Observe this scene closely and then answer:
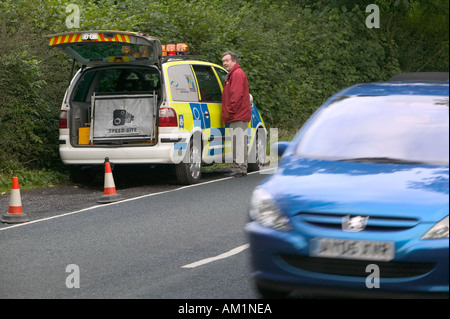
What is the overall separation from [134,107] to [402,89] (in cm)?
734

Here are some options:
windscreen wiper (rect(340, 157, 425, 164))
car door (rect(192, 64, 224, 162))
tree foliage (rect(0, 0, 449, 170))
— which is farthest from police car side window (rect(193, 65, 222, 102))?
windscreen wiper (rect(340, 157, 425, 164))

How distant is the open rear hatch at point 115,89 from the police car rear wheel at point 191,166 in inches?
25.4

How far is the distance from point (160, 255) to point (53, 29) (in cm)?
895

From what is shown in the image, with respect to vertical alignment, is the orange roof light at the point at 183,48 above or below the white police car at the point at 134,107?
above

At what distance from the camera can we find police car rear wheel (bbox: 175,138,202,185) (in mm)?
14009

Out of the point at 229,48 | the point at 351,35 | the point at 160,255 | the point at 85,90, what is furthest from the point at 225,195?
the point at 351,35

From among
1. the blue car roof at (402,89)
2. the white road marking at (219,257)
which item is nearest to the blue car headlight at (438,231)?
the blue car roof at (402,89)

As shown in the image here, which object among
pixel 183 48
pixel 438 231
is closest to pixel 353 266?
pixel 438 231

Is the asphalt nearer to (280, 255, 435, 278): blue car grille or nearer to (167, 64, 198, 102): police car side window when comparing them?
(167, 64, 198, 102): police car side window

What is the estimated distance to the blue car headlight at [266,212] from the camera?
5863 millimetres

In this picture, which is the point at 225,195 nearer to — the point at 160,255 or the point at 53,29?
the point at 160,255

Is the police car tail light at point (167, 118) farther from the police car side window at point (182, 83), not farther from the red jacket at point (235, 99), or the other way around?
the red jacket at point (235, 99)

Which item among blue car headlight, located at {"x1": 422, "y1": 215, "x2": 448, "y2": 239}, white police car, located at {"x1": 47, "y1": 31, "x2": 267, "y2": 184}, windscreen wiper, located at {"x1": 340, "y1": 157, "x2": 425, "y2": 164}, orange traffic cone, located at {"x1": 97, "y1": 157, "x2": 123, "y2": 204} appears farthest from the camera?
white police car, located at {"x1": 47, "y1": 31, "x2": 267, "y2": 184}

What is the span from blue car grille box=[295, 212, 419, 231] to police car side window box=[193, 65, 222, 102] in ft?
29.9
